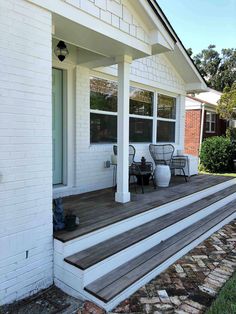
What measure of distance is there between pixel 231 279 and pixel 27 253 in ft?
7.31

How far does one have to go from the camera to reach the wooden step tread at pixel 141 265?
2.52m

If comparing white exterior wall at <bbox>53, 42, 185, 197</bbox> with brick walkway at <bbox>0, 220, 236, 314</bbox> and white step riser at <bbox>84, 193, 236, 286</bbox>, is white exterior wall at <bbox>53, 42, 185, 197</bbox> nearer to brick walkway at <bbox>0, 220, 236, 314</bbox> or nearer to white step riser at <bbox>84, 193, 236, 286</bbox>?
white step riser at <bbox>84, 193, 236, 286</bbox>

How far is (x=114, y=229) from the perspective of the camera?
336cm

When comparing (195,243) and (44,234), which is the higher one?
(44,234)

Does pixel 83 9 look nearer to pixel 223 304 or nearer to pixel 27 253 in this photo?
pixel 27 253

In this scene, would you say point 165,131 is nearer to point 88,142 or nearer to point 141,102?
point 141,102

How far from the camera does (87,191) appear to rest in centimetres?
521

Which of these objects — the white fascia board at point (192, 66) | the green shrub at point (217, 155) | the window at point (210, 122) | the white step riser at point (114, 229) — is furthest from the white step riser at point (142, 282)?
the window at point (210, 122)

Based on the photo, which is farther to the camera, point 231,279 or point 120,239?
point 120,239

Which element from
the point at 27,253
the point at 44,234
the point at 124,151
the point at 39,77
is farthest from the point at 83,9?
the point at 27,253

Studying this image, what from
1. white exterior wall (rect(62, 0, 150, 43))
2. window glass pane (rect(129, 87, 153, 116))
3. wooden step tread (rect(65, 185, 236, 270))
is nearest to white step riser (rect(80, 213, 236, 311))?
wooden step tread (rect(65, 185, 236, 270))

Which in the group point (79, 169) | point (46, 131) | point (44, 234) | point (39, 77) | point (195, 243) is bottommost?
point (195, 243)

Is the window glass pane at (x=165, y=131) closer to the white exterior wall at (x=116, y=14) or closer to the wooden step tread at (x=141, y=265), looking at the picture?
the wooden step tread at (x=141, y=265)

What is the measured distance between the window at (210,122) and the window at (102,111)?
37.5ft
